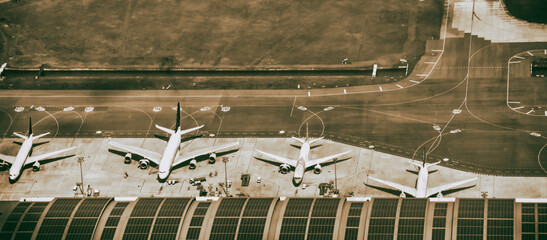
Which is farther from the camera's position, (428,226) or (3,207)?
(3,207)

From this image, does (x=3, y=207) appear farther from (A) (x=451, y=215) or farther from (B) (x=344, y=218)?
(A) (x=451, y=215)

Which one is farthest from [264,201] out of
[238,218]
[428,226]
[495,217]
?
[495,217]

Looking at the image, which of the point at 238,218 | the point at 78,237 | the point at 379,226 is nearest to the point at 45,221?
the point at 78,237

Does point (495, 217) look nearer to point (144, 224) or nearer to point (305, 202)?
point (305, 202)

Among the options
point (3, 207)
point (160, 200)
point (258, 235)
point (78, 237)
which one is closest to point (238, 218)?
point (258, 235)

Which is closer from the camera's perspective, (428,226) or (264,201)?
(428,226)
